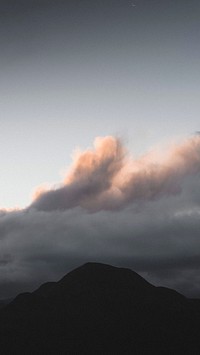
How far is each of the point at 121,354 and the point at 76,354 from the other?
23.3 m

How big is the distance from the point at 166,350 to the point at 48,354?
5913cm

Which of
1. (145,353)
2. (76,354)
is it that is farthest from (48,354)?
(145,353)

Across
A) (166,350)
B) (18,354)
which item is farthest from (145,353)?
(18,354)

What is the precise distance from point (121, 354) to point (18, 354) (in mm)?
51646

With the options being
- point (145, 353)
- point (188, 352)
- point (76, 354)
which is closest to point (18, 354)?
point (76, 354)

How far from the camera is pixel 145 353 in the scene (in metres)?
194

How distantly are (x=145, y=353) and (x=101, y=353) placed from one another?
22156 mm

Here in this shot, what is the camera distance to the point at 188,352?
194 metres

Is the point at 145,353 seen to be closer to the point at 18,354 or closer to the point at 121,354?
the point at 121,354

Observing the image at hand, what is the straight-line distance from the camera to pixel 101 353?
198 m

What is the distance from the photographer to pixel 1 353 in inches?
7785

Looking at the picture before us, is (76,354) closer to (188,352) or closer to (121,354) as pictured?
(121,354)

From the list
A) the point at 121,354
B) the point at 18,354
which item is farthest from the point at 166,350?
the point at 18,354

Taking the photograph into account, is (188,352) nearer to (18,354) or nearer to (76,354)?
(76,354)
